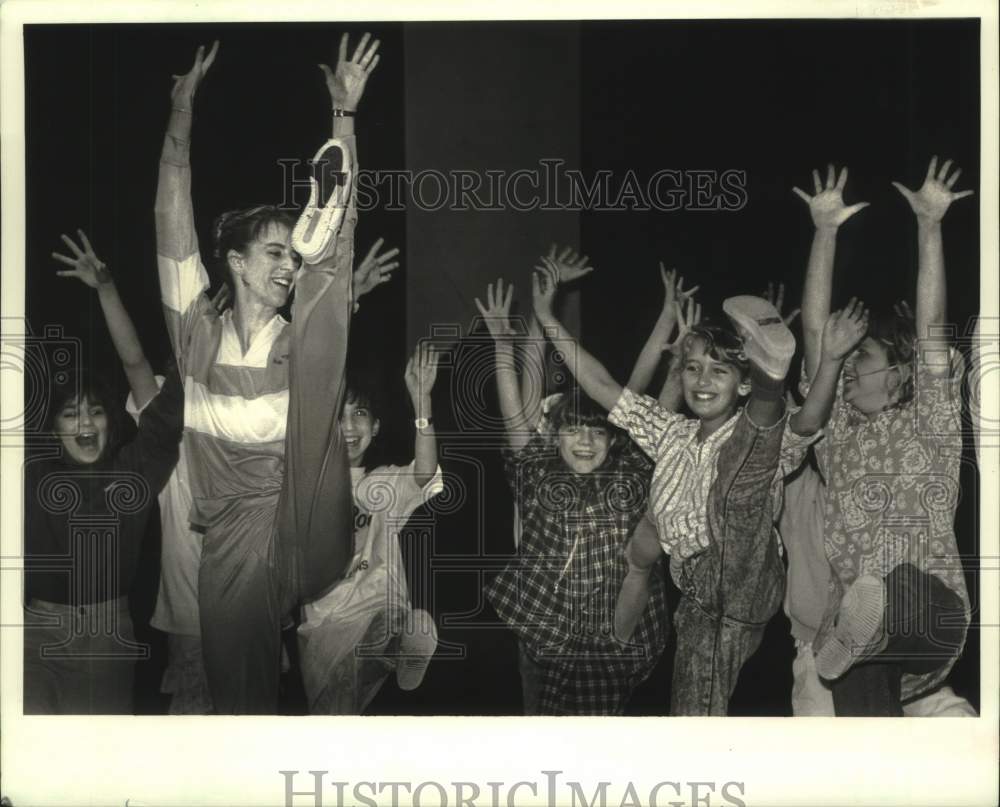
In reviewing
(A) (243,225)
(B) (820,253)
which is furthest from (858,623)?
(A) (243,225)

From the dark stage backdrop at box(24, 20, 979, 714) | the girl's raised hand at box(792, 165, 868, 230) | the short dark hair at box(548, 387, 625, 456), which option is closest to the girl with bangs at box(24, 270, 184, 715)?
the dark stage backdrop at box(24, 20, 979, 714)

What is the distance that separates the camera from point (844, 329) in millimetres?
5062

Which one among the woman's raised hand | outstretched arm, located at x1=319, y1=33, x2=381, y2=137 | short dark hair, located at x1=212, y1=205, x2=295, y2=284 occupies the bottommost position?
the woman's raised hand

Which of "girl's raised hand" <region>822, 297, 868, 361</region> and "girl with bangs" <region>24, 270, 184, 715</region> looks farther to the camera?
"girl with bangs" <region>24, 270, 184, 715</region>

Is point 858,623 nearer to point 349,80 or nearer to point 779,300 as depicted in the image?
point 779,300

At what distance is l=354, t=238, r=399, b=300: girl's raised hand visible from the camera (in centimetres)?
511

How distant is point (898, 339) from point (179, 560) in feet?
9.23

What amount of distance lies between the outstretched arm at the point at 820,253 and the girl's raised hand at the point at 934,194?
0.60ft

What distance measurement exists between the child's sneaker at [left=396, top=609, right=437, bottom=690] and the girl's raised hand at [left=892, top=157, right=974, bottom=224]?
7.78 feet

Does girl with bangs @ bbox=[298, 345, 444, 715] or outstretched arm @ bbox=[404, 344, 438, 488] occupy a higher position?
outstretched arm @ bbox=[404, 344, 438, 488]

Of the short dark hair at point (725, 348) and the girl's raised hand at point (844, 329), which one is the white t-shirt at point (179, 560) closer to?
the short dark hair at point (725, 348)

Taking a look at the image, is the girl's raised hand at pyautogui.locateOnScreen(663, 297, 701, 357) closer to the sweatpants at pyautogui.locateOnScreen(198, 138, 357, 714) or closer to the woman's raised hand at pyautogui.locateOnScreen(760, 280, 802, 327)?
the woman's raised hand at pyautogui.locateOnScreen(760, 280, 802, 327)

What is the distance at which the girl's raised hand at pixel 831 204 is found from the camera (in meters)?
5.08

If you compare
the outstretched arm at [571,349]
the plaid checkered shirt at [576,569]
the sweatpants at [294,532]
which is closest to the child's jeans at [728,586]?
the plaid checkered shirt at [576,569]
